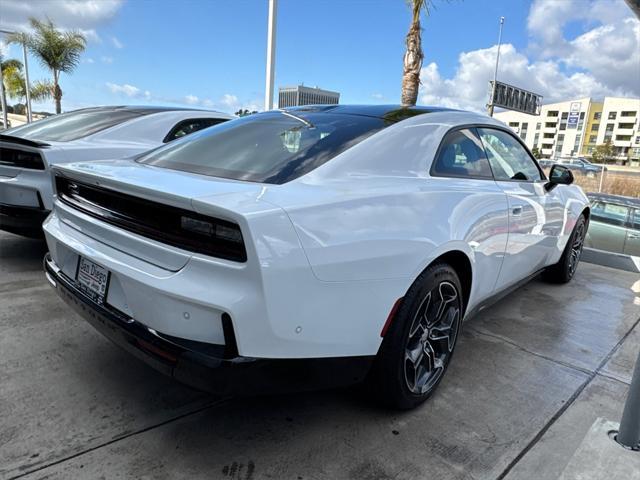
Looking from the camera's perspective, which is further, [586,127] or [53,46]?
[586,127]

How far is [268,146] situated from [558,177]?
256 cm

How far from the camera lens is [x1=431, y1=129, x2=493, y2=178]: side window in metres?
2.49

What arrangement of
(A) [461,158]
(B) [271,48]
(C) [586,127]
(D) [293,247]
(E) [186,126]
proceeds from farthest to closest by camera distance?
(C) [586,127] < (B) [271,48] < (E) [186,126] < (A) [461,158] < (D) [293,247]

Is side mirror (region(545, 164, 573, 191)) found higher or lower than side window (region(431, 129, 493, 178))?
lower

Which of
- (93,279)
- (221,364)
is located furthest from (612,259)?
(93,279)

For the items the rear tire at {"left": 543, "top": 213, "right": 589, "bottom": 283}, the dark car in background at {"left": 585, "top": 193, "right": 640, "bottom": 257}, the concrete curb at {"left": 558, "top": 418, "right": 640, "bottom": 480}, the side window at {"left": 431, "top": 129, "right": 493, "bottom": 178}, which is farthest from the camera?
the dark car in background at {"left": 585, "top": 193, "right": 640, "bottom": 257}

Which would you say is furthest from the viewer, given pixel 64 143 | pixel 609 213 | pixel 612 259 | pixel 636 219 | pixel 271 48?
pixel 271 48

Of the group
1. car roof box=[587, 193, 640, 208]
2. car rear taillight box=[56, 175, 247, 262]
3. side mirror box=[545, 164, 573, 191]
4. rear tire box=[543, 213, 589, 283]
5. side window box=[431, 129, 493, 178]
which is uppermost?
side window box=[431, 129, 493, 178]

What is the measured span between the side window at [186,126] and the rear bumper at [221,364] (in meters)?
3.22

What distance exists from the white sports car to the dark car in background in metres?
4.02

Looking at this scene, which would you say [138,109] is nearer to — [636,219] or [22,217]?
[22,217]

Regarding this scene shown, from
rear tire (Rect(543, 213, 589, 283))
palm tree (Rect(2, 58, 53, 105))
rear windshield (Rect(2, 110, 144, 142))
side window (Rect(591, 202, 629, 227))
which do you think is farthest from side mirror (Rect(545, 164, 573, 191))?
palm tree (Rect(2, 58, 53, 105))

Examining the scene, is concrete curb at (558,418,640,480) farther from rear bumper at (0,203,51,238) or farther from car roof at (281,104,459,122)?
rear bumper at (0,203,51,238)

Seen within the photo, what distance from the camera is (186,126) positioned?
198 inches
